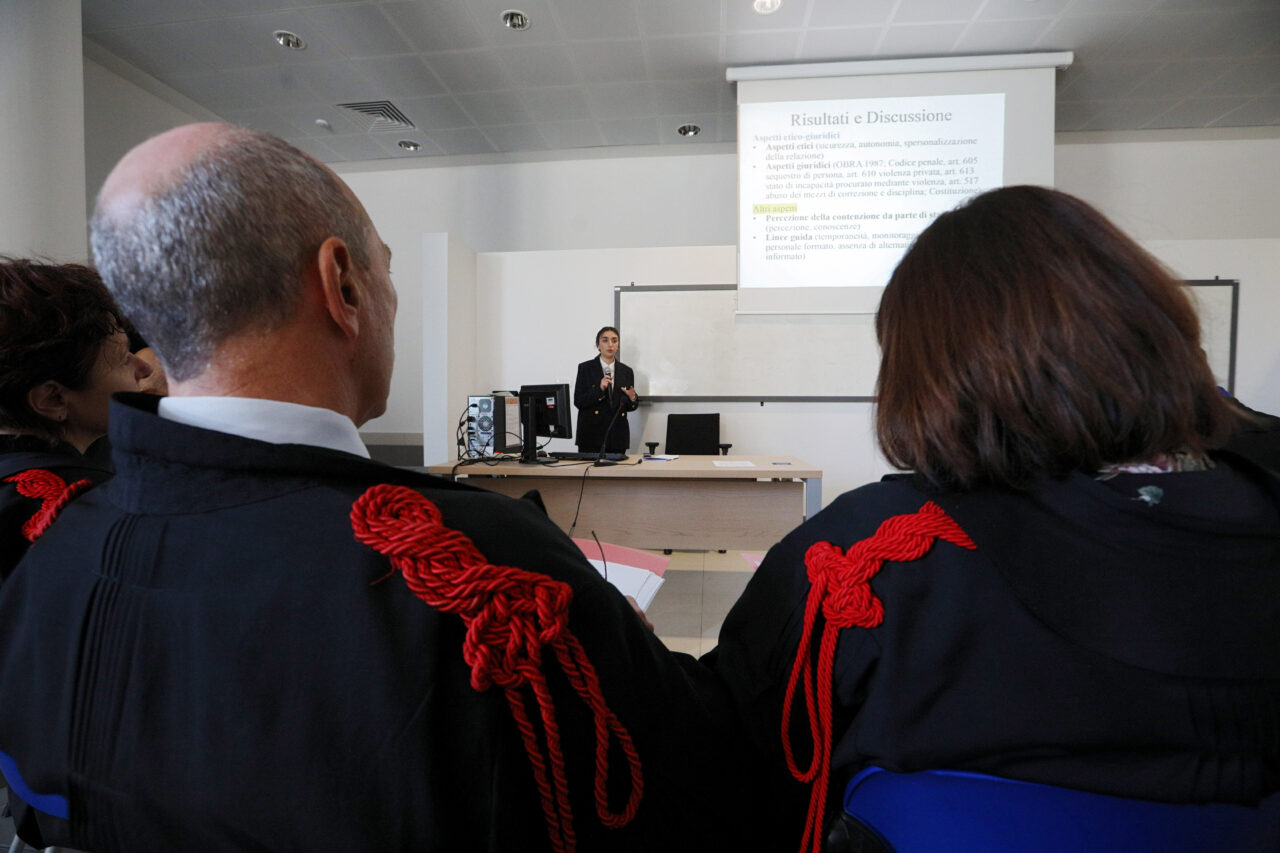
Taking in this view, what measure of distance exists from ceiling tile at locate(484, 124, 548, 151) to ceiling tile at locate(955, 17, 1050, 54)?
309 cm

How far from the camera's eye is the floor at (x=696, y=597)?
7.98ft

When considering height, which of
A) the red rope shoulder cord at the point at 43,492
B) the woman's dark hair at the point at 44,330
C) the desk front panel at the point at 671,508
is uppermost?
the woman's dark hair at the point at 44,330

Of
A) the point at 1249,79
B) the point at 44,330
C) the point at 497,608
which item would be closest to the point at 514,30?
the point at 44,330

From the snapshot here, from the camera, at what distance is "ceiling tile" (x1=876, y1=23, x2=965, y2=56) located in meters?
3.47

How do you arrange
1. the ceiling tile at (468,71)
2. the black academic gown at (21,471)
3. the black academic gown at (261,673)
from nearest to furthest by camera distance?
1. the black academic gown at (261,673)
2. the black academic gown at (21,471)
3. the ceiling tile at (468,71)

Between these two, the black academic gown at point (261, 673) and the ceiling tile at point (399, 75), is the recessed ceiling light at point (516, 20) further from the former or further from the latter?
the black academic gown at point (261, 673)

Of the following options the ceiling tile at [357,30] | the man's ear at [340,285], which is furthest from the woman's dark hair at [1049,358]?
the ceiling tile at [357,30]

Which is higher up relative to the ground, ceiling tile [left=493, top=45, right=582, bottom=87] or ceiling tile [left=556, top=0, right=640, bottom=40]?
ceiling tile [left=556, top=0, right=640, bottom=40]

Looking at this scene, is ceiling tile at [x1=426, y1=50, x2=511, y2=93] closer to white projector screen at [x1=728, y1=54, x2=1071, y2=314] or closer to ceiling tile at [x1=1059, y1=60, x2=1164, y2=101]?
white projector screen at [x1=728, y1=54, x2=1071, y2=314]

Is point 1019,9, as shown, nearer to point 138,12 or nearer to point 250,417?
point 250,417

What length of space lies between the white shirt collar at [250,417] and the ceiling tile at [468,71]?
4.05m

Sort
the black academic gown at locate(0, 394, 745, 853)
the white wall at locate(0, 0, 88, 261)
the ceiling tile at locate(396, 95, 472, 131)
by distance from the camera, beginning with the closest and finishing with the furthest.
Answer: the black academic gown at locate(0, 394, 745, 853) < the white wall at locate(0, 0, 88, 261) < the ceiling tile at locate(396, 95, 472, 131)

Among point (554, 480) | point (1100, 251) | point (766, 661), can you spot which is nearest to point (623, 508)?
point (554, 480)

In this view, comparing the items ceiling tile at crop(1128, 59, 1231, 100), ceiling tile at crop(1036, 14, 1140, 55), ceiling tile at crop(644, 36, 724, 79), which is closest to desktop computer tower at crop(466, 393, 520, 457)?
Answer: ceiling tile at crop(644, 36, 724, 79)
